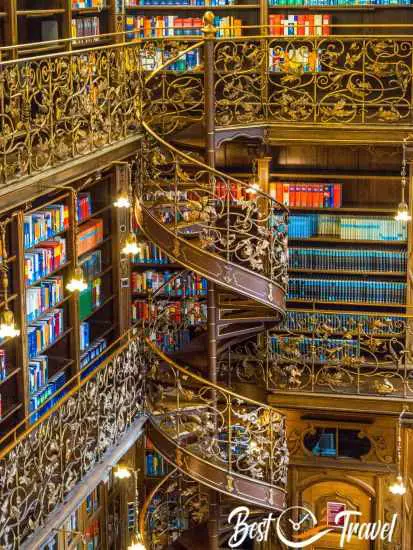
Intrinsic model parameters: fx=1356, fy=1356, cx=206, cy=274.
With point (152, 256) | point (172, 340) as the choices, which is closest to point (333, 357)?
point (172, 340)

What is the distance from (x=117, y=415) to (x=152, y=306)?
164cm

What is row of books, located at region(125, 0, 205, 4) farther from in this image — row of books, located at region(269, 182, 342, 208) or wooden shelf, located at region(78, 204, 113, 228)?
wooden shelf, located at region(78, 204, 113, 228)

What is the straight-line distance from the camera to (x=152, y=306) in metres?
10.1

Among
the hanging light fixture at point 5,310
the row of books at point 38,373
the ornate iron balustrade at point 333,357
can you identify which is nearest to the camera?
the hanging light fixture at point 5,310

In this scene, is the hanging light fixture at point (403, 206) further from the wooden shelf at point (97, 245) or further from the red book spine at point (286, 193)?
the wooden shelf at point (97, 245)

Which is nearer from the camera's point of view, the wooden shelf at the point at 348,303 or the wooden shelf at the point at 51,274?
the wooden shelf at the point at 51,274

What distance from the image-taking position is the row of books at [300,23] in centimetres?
970

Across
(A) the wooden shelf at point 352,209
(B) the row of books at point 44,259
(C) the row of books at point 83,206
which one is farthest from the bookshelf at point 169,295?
(B) the row of books at point 44,259

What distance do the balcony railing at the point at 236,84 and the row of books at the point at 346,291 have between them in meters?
1.28

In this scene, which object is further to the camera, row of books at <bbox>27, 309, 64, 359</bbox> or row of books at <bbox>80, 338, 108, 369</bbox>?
row of books at <bbox>80, 338, 108, 369</bbox>

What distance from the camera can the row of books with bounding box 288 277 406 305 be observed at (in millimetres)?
9930

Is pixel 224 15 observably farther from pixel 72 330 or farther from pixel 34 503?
pixel 34 503

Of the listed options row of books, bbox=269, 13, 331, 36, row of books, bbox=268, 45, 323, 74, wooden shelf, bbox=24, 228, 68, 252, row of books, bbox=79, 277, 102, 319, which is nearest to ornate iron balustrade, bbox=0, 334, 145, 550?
row of books, bbox=79, 277, 102, 319

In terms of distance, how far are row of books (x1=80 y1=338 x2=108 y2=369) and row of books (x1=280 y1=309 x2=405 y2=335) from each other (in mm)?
1338
